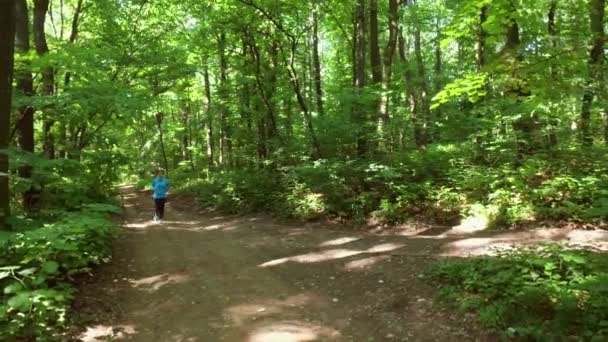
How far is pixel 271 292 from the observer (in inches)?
285

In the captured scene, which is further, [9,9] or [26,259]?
[9,9]

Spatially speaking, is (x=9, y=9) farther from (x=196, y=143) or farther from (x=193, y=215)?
(x=196, y=143)

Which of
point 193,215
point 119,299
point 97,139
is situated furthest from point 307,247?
point 193,215

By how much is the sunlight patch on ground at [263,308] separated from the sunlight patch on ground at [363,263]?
133cm

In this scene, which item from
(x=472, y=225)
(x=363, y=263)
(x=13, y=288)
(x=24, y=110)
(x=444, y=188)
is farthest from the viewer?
(x=444, y=188)

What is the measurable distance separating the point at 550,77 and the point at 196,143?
115ft

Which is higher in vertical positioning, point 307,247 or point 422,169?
point 422,169

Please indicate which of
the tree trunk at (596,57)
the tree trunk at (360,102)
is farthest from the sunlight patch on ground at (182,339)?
the tree trunk at (360,102)

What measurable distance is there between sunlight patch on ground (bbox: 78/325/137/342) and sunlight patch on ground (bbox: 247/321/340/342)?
5.35 feet

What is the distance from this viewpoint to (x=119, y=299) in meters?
6.97

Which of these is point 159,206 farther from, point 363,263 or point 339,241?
point 363,263

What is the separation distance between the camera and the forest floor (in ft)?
18.8

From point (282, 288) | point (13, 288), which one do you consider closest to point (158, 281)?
point (282, 288)

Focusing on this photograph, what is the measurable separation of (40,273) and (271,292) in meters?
3.27
